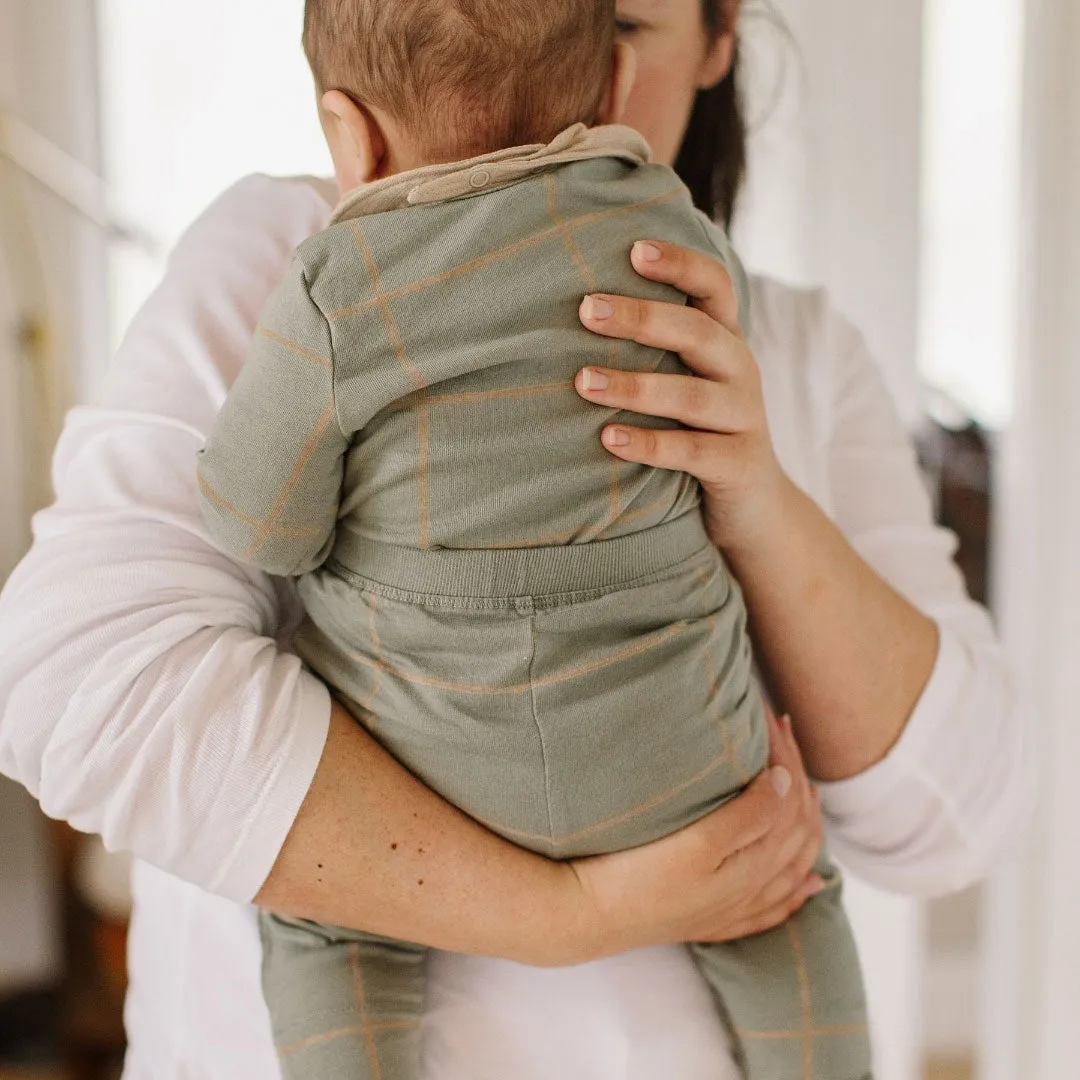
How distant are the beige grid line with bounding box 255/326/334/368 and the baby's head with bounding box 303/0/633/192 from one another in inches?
4.7

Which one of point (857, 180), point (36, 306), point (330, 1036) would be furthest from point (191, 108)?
point (330, 1036)

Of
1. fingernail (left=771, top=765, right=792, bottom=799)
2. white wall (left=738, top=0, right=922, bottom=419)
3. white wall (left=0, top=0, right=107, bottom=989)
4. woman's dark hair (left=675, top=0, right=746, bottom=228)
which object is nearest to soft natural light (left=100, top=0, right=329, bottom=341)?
white wall (left=0, top=0, right=107, bottom=989)

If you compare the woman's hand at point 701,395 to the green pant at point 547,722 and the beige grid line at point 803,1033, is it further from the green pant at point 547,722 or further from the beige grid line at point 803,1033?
the beige grid line at point 803,1033

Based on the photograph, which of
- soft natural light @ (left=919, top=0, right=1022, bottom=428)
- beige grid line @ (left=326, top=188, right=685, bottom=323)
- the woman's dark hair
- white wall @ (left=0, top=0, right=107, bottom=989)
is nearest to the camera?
beige grid line @ (left=326, top=188, right=685, bottom=323)

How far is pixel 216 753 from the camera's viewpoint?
688mm

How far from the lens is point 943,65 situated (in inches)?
74.0

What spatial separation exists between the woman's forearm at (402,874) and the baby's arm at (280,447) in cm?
12

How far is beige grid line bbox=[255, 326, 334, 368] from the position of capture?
25.3 inches

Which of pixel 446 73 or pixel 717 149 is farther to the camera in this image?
pixel 717 149

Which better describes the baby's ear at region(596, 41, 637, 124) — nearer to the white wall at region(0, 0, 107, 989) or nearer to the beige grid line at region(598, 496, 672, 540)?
the beige grid line at region(598, 496, 672, 540)

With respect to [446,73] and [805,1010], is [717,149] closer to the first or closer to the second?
[446,73]

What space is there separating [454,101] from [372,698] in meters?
0.36

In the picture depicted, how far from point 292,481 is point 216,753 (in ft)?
0.55

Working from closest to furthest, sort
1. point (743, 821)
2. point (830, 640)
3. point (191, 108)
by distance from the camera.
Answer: point (743, 821), point (830, 640), point (191, 108)
